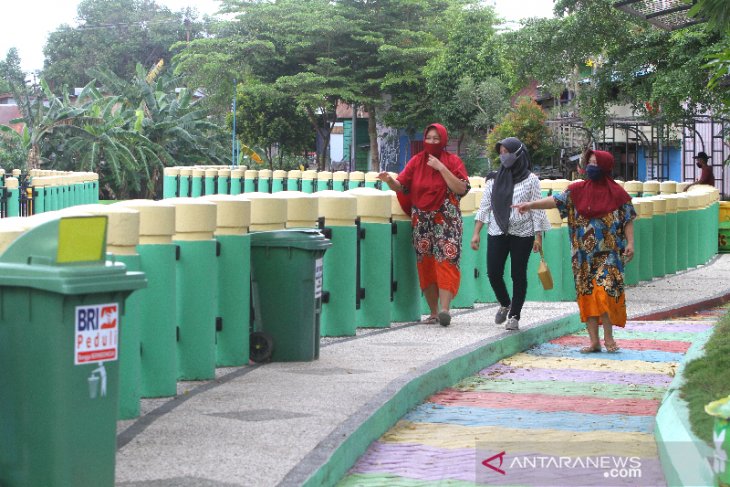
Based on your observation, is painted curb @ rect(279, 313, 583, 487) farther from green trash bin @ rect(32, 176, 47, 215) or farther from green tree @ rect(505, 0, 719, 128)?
green trash bin @ rect(32, 176, 47, 215)

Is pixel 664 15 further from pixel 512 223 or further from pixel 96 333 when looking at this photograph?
pixel 96 333

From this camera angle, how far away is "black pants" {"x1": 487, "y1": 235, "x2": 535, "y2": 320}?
500 inches

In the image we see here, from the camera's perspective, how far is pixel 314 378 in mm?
9328

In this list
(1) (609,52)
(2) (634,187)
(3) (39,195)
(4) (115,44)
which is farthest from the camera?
(4) (115,44)

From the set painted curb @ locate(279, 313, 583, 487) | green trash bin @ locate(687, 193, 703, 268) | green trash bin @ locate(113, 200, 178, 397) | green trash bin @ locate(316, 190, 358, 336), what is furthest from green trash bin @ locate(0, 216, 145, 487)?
green trash bin @ locate(687, 193, 703, 268)

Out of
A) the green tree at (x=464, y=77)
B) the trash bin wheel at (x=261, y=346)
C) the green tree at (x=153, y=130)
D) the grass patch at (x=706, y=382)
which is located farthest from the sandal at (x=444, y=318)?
the green tree at (x=464, y=77)

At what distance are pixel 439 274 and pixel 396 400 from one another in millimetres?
4230

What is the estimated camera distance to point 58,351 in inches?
216

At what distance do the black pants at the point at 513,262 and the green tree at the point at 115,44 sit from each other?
82402 mm

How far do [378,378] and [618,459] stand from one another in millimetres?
2375

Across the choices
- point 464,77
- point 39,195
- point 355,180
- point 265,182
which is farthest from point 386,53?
point 39,195

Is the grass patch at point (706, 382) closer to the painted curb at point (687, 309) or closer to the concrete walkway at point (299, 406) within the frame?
the concrete walkway at point (299, 406)

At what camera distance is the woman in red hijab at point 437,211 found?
12641 millimetres

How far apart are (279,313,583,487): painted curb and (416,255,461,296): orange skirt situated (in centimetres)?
79
